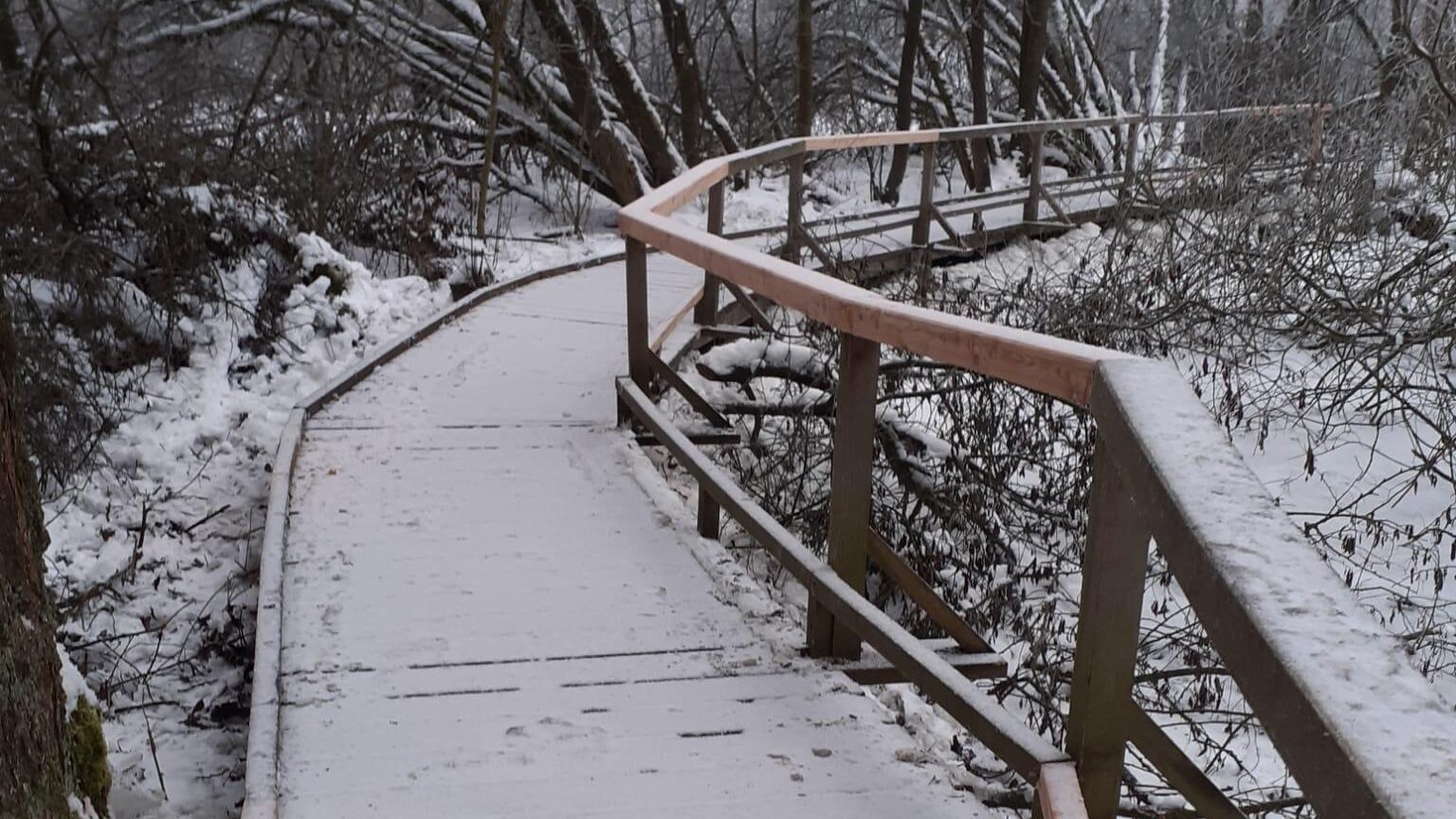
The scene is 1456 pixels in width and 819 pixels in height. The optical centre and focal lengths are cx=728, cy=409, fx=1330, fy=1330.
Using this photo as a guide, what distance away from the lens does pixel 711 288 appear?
23.0ft

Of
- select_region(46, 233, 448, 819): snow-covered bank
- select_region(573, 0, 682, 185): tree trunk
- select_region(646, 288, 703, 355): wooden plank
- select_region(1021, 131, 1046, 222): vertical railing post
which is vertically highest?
select_region(573, 0, 682, 185): tree trunk

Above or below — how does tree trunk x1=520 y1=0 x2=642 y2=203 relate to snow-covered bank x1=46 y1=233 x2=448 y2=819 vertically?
above

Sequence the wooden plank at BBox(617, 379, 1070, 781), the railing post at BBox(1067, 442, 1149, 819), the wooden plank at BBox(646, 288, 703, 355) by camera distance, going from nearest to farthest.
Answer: the railing post at BBox(1067, 442, 1149, 819) < the wooden plank at BBox(617, 379, 1070, 781) < the wooden plank at BBox(646, 288, 703, 355)

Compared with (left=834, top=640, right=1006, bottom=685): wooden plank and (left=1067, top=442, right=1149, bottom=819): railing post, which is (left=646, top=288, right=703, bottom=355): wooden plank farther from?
(left=1067, top=442, right=1149, bottom=819): railing post

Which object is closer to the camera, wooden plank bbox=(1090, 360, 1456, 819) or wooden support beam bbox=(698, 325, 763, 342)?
wooden plank bbox=(1090, 360, 1456, 819)

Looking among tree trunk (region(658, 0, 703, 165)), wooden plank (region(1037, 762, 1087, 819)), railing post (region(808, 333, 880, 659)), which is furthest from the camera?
tree trunk (region(658, 0, 703, 165))

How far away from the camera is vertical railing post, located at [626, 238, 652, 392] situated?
517 cm

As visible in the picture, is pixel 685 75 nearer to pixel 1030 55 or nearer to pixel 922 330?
pixel 1030 55

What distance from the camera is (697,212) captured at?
13.9 metres

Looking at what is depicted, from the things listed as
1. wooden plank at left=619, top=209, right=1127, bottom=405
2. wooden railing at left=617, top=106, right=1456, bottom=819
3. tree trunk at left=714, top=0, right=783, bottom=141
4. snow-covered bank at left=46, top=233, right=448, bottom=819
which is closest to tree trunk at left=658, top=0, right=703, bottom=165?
tree trunk at left=714, top=0, right=783, bottom=141

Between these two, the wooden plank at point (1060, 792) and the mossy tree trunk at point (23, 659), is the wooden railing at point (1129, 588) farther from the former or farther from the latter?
the mossy tree trunk at point (23, 659)

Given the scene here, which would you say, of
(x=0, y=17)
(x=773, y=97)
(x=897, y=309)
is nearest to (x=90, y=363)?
(x=0, y=17)

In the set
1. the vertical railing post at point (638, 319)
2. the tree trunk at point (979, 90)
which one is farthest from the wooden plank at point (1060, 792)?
the tree trunk at point (979, 90)

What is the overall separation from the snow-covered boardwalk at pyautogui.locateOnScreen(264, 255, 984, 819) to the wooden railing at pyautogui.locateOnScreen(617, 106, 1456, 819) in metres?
0.23
